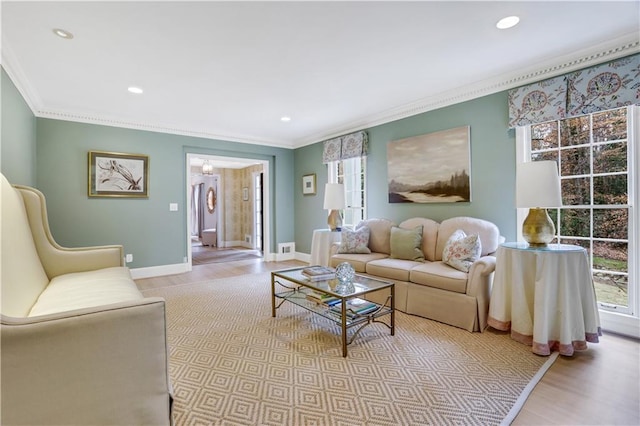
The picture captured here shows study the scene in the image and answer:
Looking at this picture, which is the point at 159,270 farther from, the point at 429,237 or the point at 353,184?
the point at 429,237

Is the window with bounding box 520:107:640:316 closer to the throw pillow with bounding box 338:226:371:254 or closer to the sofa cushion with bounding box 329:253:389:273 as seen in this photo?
the sofa cushion with bounding box 329:253:389:273

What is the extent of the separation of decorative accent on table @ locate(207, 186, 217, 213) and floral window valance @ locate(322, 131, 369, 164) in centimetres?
516

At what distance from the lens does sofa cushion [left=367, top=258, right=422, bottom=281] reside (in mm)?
3134

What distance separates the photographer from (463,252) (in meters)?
2.88

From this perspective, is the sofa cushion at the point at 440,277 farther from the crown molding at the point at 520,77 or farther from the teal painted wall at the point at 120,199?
the teal painted wall at the point at 120,199

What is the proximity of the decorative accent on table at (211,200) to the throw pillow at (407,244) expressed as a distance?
23.4 feet

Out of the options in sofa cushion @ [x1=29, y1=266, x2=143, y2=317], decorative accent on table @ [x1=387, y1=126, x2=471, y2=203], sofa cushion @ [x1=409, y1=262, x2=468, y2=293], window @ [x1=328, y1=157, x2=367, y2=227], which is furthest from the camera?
window @ [x1=328, y1=157, x2=367, y2=227]

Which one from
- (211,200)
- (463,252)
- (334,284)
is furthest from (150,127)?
(211,200)

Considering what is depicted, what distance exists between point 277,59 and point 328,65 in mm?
483

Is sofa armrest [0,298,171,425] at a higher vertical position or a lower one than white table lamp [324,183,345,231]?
lower

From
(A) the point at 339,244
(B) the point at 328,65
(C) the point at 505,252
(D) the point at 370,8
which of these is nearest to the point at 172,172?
(A) the point at 339,244

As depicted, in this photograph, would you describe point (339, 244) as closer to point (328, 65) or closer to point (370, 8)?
point (328, 65)

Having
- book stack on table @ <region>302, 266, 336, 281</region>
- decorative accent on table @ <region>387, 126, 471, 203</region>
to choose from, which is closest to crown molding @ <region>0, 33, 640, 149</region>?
decorative accent on table @ <region>387, 126, 471, 203</region>

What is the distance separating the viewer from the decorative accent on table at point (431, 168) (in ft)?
11.7
